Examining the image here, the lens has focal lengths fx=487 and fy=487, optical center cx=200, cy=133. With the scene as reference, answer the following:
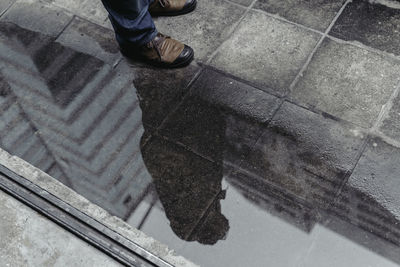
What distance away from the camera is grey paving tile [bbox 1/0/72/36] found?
466cm

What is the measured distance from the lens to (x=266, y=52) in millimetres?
4211

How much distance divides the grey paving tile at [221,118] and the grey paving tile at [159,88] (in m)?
0.09

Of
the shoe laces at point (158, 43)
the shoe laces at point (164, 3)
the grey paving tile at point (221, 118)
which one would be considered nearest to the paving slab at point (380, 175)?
the grey paving tile at point (221, 118)

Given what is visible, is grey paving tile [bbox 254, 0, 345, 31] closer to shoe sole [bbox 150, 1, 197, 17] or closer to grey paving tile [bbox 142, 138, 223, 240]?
shoe sole [bbox 150, 1, 197, 17]

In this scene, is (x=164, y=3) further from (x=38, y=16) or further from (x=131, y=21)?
(x=38, y=16)

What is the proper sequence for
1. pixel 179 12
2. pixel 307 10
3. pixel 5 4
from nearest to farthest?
pixel 307 10
pixel 179 12
pixel 5 4

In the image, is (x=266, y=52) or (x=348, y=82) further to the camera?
(x=266, y=52)

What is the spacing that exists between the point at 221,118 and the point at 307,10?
4.74 feet

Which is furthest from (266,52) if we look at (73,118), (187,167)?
(73,118)

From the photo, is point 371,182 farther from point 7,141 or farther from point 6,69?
point 6,69

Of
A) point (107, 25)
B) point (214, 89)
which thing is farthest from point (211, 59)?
point (107, 25)

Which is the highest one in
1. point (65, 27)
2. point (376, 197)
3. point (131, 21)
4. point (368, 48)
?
point (131, 21)

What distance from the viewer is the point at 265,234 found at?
3.21 m

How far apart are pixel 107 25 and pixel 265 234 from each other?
8.48 ft
